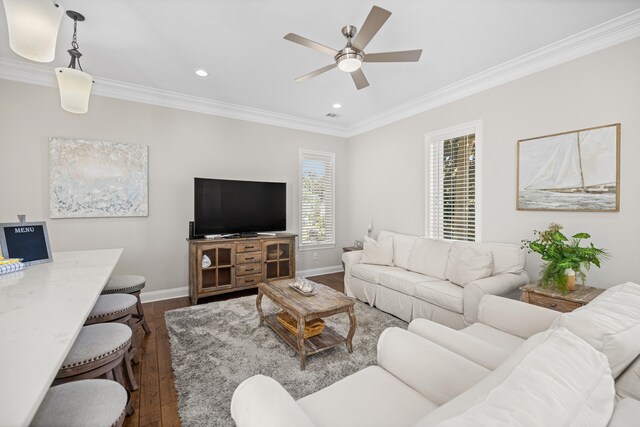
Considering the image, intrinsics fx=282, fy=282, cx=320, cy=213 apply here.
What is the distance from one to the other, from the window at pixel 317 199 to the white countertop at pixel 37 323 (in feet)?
11.8

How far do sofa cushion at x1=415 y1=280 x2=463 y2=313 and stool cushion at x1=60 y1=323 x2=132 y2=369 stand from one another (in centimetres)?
260

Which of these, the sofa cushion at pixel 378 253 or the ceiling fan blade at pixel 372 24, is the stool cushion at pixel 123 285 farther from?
the ceiling fan blade at pixel 372 24

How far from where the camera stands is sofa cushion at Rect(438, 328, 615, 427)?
580 millimetres

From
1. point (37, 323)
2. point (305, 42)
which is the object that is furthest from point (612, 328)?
point (305, 42)

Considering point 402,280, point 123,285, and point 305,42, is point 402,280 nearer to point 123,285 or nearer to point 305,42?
point 305,42

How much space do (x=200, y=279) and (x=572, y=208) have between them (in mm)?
4270

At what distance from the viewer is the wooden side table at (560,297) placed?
7.25ft

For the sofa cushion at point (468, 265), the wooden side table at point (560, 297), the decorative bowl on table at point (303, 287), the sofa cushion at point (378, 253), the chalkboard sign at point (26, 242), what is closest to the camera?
the chalkboard sign at point (26, 242)

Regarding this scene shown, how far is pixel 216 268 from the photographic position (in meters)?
3.90

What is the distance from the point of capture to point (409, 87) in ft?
12.2

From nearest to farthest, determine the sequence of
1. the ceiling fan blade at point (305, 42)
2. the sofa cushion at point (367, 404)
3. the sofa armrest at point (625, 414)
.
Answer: the sofa armrest at point (625, 414) < the sofa cushion at point (367, 404) < the ceiling fan blade at point (305, 42)

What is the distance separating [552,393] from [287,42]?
3.02m

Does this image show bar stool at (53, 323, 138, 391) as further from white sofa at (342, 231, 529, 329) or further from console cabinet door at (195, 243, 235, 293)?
white sofa at (342, 231, 529, 329)

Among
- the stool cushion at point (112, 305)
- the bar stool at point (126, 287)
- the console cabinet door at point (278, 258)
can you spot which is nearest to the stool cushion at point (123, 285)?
the bar stool at point (126, 287)
